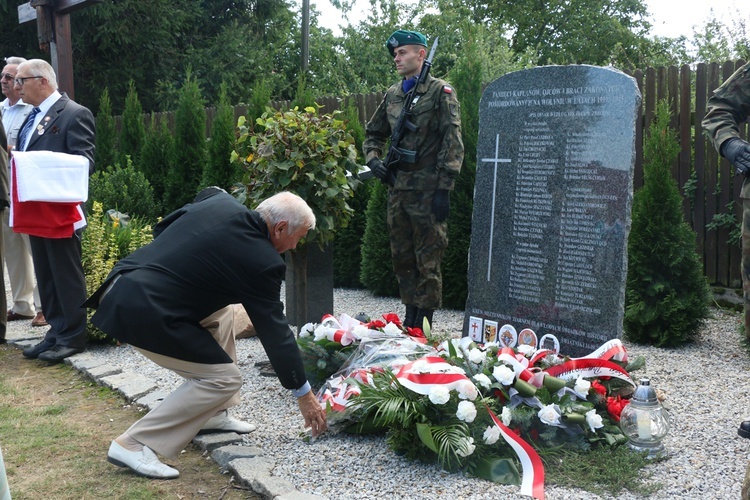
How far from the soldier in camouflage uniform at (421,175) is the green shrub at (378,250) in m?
1.84

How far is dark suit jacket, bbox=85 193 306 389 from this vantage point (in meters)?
3.46

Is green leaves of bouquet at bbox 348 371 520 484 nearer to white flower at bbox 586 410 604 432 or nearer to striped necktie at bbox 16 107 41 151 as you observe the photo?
white flower at bbox 586 410 604 432

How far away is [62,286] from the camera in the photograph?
586 cm

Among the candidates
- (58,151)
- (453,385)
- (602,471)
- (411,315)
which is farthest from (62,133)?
(602,471)

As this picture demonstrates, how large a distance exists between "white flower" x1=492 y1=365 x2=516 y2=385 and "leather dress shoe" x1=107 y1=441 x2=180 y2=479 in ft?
5.28

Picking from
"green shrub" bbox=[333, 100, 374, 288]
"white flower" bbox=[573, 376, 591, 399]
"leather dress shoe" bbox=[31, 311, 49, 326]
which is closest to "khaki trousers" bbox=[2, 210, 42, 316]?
"leather dress shoe" bbox=[31, 311, 49, 326]

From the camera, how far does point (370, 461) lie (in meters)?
3.79

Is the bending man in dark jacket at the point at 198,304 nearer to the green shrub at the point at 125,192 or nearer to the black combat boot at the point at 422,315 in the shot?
the black combat boot at the point at 422,315

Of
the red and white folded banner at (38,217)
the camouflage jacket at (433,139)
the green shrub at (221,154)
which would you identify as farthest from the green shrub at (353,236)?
the red and white folded banner at (38,217)

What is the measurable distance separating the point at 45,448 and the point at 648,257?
4.28 m

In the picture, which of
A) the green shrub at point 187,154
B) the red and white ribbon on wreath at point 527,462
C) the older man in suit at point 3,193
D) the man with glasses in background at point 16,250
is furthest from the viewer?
the green shrub at point 187,154

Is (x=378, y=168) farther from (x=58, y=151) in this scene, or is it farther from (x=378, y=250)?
(x=58, y=151)

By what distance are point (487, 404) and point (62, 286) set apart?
3.52 m

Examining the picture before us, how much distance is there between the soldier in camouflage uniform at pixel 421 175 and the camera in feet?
18.5
